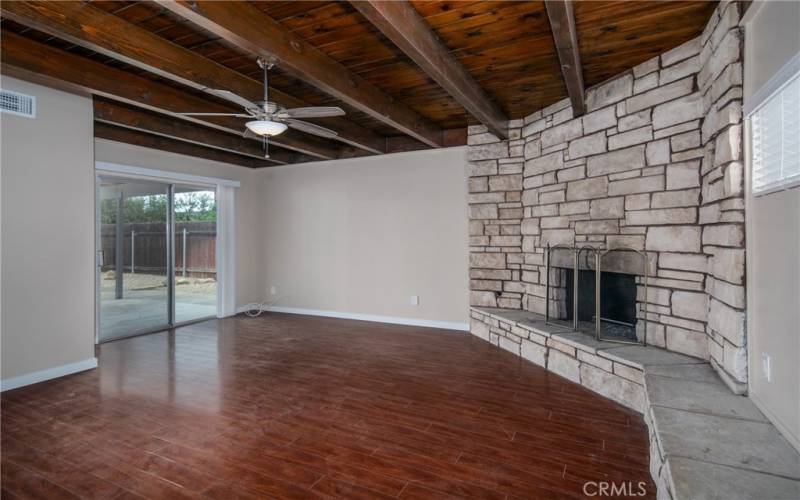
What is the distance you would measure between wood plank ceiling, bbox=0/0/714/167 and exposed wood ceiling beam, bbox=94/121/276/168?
0.75m

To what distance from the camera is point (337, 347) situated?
4.82 meters

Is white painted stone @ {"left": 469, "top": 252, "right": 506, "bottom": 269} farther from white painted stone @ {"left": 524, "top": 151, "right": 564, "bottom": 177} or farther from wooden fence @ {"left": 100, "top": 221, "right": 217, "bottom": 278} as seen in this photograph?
wooden fence @ {"left": 100, "top": 221, "right": 217, "bottom": 278}

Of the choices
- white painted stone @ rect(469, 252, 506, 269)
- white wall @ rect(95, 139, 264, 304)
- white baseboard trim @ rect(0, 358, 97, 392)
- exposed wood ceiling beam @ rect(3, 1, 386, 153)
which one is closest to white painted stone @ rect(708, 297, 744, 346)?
white painted stone @ rect(469, 252, 506, 269)

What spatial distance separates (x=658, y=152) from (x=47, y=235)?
17.6 feet

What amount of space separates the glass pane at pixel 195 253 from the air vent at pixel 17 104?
2410mm

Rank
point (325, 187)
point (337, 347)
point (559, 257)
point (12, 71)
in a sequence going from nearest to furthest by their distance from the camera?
point (12, 71)
point (559, 257)
point (337, 347)
point (325, 187)

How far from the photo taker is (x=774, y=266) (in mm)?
2070

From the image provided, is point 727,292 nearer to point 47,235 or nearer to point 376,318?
point 376,318

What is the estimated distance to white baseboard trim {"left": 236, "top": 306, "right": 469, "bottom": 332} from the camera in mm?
5711

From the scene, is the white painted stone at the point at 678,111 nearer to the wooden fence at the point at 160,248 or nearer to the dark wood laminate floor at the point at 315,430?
the dark wood laminate floor at the point at 315,430

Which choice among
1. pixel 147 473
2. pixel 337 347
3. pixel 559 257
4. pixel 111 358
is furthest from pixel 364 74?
pixel 111 358

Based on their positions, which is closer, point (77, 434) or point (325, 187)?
point (77, 434)

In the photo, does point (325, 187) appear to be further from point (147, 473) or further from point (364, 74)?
point (147, 473)

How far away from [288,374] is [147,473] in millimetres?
1649
